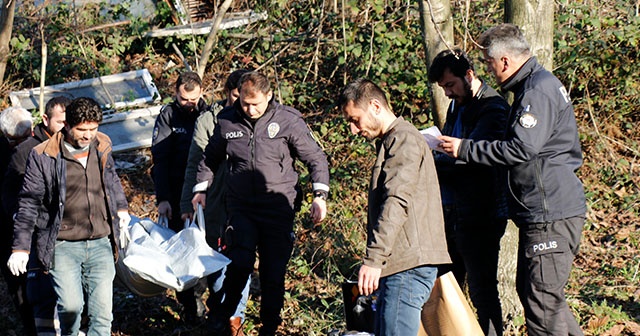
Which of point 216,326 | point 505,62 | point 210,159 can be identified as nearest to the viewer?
point 505,62

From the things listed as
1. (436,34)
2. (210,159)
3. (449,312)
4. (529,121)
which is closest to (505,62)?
(529,121)

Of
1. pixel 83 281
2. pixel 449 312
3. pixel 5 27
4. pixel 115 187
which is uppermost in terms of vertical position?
pixel 5 27

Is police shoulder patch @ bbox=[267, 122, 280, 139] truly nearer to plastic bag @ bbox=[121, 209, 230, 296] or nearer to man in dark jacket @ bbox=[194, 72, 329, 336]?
man in dark jacket @ bbox=[194, 72, 329, 336]

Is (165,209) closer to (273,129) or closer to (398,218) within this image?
(273,129)

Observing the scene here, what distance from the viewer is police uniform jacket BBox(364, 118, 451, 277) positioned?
13.2 ft

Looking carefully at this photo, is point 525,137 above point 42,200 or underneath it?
above

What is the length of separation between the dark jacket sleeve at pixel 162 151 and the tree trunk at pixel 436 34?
213 cm

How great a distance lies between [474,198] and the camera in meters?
4.79

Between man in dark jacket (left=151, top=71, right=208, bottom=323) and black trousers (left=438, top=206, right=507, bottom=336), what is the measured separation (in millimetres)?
2268

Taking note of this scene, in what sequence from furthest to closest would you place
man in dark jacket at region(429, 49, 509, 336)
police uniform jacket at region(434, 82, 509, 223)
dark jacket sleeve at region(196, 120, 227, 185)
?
dark jacket sleeve at region(196, 120, 227, 185) → man in dark jacket at region(429, 49, 509, 336) → police uniform jacket at region(434, 82, 509, 223)

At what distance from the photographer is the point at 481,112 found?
470 cm

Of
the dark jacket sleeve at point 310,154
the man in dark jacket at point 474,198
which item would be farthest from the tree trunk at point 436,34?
the dark jacket sleeve at point 310,154

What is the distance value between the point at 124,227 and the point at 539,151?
9.46ft

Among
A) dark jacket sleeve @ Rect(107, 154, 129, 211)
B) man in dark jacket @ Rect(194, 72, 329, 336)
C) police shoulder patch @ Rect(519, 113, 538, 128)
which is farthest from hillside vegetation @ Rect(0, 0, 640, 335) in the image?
police shoulder patch @ Rect(519, 113, 538, 128)
